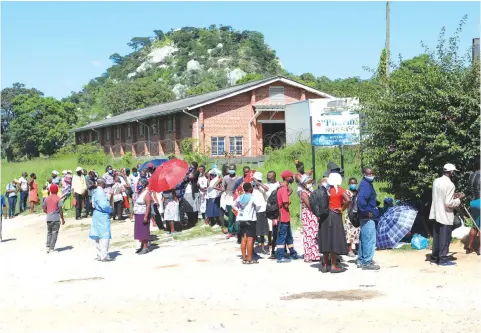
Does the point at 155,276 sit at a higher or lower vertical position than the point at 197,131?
lower

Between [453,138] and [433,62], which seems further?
[433,62]

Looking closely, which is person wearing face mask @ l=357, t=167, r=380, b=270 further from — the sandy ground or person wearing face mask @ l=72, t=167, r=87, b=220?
person wearing face mask @ l=72, t=167, r=87, b=220

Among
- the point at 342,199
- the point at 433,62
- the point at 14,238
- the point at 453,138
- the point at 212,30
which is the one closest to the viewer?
the point at 342,199

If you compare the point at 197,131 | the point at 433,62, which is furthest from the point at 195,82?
the point at 433,62

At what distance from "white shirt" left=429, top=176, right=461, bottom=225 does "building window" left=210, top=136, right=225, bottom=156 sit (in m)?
26.2

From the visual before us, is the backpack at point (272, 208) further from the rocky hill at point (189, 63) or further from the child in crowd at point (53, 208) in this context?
the rocky hill at point (189, 63)

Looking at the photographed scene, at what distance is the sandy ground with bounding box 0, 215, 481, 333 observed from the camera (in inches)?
332

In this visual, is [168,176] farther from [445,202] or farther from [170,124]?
[170,124]

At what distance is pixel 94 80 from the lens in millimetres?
161875

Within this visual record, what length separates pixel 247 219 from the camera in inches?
508

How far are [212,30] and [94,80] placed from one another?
3096 centimetres

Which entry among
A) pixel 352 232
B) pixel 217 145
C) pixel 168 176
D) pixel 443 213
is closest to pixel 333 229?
pixel 352 232

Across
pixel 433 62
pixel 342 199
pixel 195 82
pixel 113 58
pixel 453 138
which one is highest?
pixel 113 58

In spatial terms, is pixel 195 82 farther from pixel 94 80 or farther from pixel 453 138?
pixel 453 138
